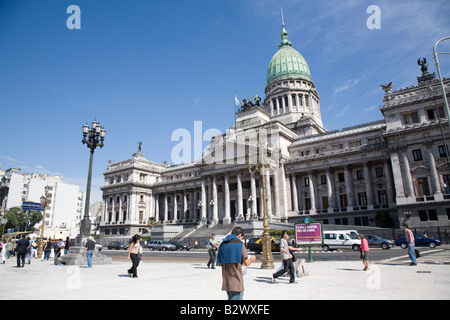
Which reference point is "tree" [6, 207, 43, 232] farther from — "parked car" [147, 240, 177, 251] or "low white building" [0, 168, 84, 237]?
"parked car" [147, 240, 177, 251]

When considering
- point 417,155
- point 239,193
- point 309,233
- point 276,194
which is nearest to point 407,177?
point 417,155

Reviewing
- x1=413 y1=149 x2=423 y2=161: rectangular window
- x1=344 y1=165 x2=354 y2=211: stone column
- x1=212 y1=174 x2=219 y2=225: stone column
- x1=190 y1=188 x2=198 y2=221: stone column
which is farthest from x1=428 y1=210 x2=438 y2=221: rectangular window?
x1=190 y1=188 x2=198 y2=221: stone column

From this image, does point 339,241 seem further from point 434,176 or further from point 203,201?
point 203,201

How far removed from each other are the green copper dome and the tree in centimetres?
7066

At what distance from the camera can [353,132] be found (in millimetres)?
53250

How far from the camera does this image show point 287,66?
78.1 meters

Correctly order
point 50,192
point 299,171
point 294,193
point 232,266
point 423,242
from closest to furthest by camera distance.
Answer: point 232,266 → point 423,242 → point 294,193 → point 299,171 → point 50,192

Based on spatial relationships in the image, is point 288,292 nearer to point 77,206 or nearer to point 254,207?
point 254,207

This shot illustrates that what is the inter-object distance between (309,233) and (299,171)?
37.1 metres

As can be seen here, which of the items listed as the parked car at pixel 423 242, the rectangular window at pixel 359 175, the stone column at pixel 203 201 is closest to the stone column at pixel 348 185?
the rectangular window at pixel 359 175

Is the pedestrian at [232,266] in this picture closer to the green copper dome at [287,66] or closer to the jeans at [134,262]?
the jeans at [134,262]

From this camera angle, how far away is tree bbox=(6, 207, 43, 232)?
76.4 meters
